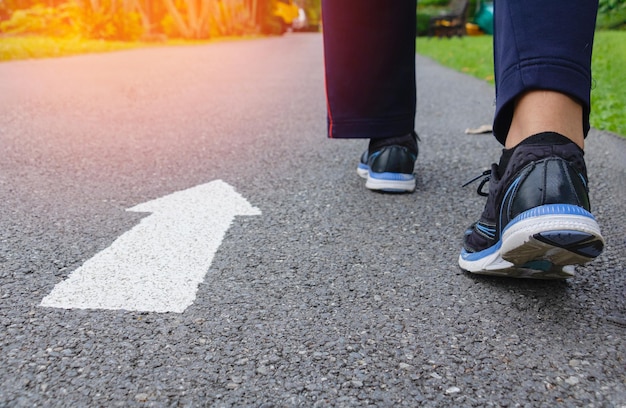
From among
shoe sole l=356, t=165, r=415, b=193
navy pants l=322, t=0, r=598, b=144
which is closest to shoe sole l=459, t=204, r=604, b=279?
navy pants l=322, t=0, r=598, b=144

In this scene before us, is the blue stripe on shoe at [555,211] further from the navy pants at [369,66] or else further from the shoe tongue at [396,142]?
the shoe tongue at [396,142]

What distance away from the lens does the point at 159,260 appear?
1.89 m

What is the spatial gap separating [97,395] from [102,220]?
1139 millimetres

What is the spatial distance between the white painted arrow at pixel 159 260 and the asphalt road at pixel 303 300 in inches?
1.5

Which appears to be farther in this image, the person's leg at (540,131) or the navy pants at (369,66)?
the navy pants at (369,66)

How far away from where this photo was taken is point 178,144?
12.0ft

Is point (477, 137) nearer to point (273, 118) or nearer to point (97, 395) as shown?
point (273, 118)

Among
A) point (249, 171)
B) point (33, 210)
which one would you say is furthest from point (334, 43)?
point (33, 210)

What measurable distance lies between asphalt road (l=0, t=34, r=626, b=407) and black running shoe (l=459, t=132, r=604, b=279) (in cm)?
10

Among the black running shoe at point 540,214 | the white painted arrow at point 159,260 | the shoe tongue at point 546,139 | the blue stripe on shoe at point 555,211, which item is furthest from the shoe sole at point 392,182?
the blue stripe on shoe at point 555,211

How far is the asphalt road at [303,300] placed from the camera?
1.26 m

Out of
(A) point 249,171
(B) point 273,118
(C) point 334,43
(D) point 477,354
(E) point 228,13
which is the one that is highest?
(C) point 334,43

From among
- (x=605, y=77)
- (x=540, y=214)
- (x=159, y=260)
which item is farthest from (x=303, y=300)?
(x=605, y=77)

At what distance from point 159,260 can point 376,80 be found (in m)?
1.10
